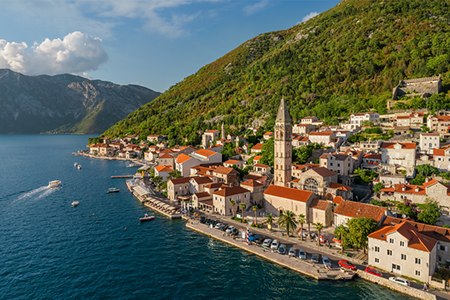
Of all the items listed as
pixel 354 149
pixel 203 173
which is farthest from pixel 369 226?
pixel 203 173

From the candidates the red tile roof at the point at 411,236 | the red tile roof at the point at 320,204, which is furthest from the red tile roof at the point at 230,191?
the red tile roof at the point at 411,236

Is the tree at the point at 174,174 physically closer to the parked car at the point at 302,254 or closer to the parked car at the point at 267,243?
A: the parked car at the point at 267,243

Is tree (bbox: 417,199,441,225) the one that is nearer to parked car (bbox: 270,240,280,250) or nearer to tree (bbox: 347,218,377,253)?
tree (bbox: 347,218,377,253)

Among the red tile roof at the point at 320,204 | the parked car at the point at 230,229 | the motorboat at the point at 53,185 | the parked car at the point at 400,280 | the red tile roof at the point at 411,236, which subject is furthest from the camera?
the motorboat at the point at 53,185

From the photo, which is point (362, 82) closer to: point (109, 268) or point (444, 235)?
point (444, 235)

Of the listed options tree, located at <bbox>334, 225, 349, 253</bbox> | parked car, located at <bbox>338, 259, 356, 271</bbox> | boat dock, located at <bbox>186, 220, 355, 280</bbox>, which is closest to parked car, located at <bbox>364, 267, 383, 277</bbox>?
parked car, located at <bbox>338, 259, 356, 271</bbox>
